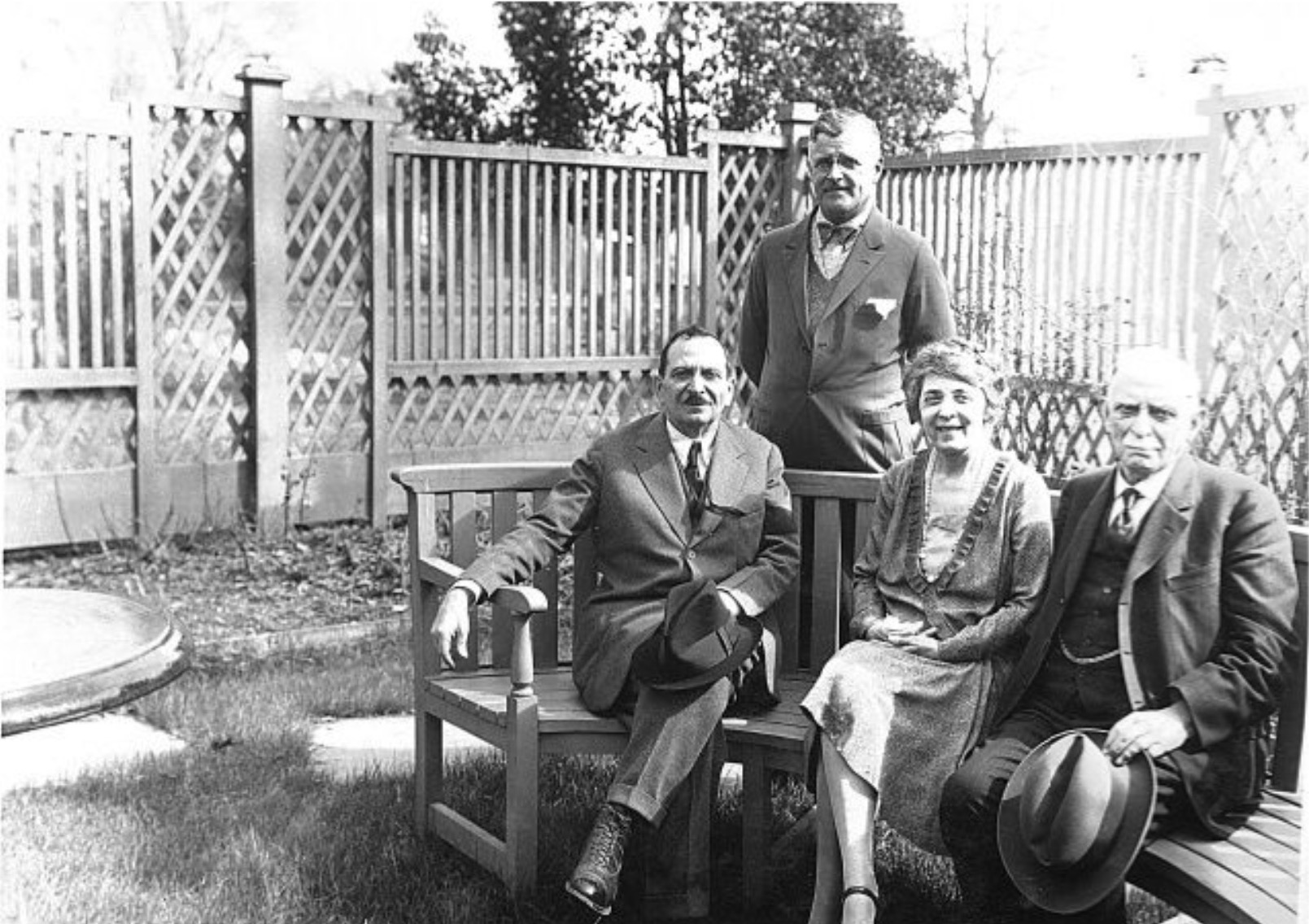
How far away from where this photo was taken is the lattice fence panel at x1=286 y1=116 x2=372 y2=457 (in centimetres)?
884

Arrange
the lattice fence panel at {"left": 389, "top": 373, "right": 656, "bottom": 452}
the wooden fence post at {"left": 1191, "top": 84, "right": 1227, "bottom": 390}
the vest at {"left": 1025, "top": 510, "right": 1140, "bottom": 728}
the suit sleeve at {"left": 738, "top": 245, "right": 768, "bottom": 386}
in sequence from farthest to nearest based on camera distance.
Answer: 1. the lattice fence panel at {"left": 389, "top": 373, "right": 656, "bottom": 452}
2. the wooden fence post at {"left": 1191, "top": 84, "right": 1227, "bottom": 390}
3. the suit sleeve at {"left": 738, "top": 245, "right": 768, "bottom": 386}
4. the vest at {"left": 1025, "top": 510, "right": 1140, "bottom": 728}

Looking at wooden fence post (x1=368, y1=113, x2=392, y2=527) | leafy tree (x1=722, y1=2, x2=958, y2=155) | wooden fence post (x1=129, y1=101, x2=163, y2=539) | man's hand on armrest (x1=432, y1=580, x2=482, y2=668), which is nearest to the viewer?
man's hand on armrest (x1=432, y1=580, x2=482, y2=668)

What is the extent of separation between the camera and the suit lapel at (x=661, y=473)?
4.29 meters

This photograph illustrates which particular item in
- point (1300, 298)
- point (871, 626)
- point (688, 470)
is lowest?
point (871, 626)

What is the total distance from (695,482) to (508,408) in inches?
219

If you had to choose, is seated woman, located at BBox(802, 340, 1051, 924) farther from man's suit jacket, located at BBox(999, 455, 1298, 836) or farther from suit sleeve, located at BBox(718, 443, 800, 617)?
man's suit jacket, located at BBox(999, 455, 1298, 836)

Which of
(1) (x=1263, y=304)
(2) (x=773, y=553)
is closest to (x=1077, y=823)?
(2) (x=773, y=553)

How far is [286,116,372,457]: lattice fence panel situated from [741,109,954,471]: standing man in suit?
4436 millimetres

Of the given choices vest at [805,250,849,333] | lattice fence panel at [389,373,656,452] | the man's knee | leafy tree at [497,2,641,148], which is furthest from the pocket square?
leafy tree at [497,2,641,148]

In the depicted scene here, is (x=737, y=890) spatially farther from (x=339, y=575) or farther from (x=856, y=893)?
(x=339, y=575)

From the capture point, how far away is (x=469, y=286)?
30.8 ft

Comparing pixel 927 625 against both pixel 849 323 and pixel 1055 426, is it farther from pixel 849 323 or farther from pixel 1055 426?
pixel 1055 426

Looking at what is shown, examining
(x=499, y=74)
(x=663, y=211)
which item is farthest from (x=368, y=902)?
(x=499, y=74)

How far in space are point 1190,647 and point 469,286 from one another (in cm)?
Answer: 656
